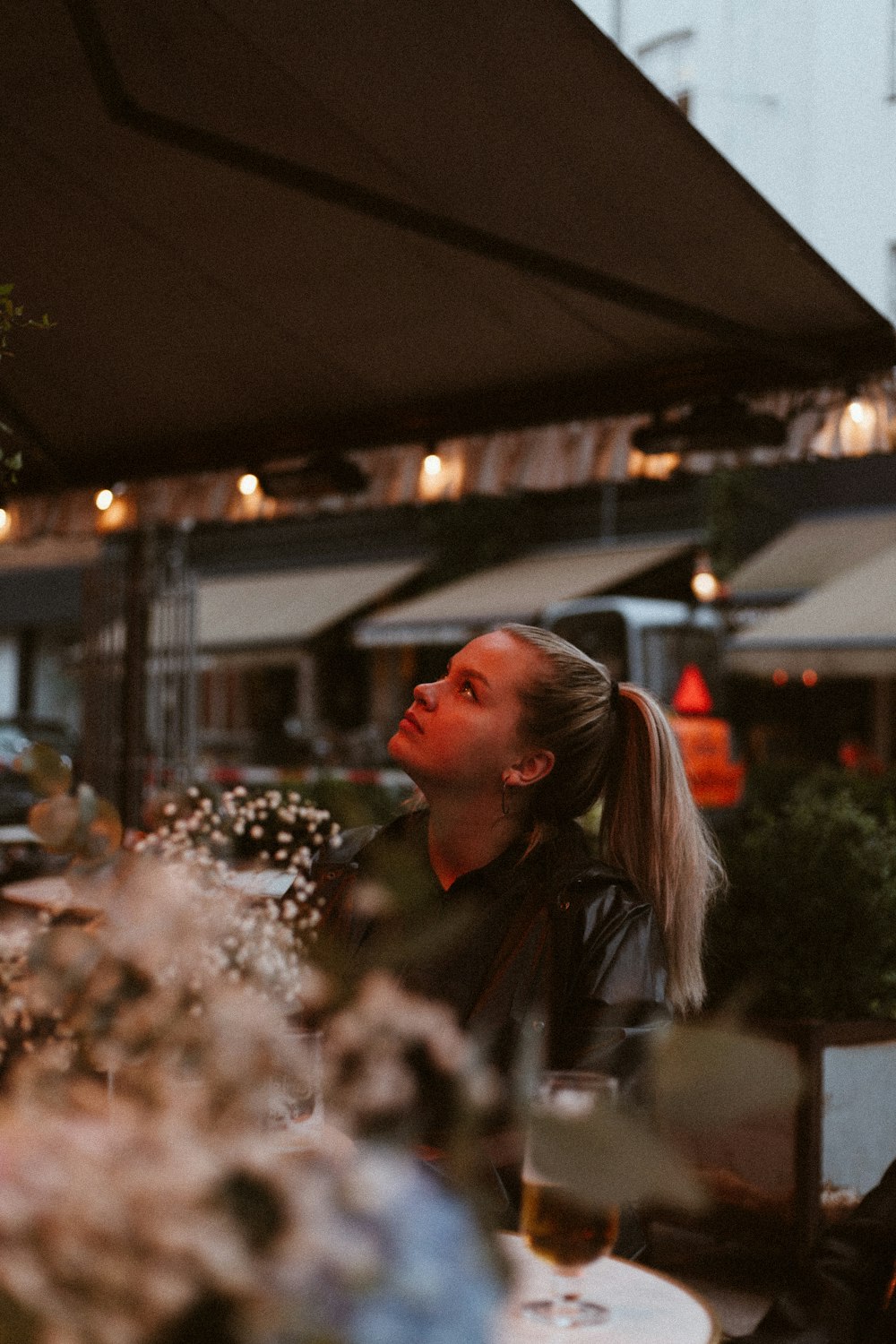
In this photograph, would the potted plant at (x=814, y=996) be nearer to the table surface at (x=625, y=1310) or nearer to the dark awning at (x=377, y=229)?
the dark awning at (x=377, y=229)

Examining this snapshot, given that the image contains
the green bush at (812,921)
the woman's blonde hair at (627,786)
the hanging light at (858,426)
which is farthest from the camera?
the hanging light at (858,426)

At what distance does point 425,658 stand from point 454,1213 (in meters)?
24.0

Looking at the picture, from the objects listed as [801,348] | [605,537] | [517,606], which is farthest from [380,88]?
[605,537]

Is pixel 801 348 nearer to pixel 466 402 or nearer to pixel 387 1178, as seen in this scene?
pixel 466 402

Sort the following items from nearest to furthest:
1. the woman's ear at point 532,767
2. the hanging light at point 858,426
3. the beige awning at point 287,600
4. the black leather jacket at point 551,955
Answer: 1. the black leather jacket at point 551,955
2. the woman's ear at point 532,767
3. the hanging light at point 858,426
4. the beige awning at point 287,600

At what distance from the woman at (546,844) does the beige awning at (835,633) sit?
12.7 m

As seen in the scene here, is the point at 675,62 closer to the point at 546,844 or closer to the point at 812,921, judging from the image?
the point at 812,921

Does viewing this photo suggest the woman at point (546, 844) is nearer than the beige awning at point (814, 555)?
Yes

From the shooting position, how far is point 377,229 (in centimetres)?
459

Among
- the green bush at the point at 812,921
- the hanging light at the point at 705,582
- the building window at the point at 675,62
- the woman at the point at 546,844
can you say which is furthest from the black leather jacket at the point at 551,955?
the hanging light at the point at 705,582

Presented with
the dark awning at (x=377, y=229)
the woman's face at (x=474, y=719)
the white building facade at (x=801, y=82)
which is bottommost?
the woman's face at (x=474, y=719)

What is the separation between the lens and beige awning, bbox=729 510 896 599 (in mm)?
18594

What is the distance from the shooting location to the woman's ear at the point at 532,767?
2.69 m

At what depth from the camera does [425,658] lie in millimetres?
24750
